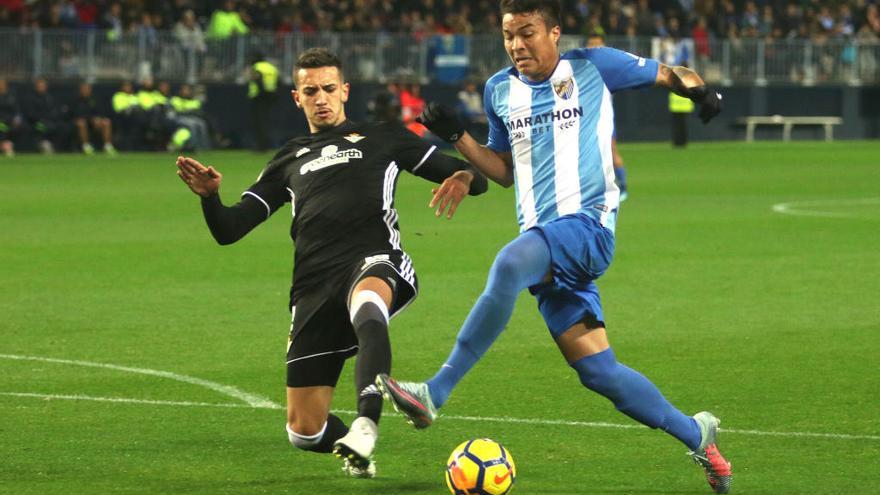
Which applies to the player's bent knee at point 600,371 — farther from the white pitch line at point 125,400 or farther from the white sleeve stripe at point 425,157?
the white pitch line at point 125,400

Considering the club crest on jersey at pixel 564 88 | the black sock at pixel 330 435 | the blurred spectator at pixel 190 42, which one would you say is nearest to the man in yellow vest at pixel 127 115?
the blurred spectator at pixel 190 42

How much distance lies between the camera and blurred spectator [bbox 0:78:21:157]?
31.6 metres

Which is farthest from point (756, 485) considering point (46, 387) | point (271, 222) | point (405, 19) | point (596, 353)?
point (405, 19)

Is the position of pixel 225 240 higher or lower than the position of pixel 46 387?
higher

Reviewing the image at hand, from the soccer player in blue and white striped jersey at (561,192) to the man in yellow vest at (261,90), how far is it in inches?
1091

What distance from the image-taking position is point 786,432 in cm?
758

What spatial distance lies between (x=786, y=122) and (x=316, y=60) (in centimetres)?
3672

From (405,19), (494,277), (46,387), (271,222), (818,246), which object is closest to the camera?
(494,277)

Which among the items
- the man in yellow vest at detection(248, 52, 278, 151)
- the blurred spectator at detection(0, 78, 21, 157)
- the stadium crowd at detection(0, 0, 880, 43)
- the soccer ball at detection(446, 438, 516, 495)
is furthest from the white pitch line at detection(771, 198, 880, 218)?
the blurred spectator at detection(0, 78, 21, 157)

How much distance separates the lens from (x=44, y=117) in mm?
32500

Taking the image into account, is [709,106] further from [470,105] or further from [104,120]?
[470,105]

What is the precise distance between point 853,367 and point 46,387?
4.52 meters

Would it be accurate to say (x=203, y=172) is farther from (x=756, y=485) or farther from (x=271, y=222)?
(x=271, y=222)

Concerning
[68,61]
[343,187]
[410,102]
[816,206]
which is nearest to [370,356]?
[343,187]
